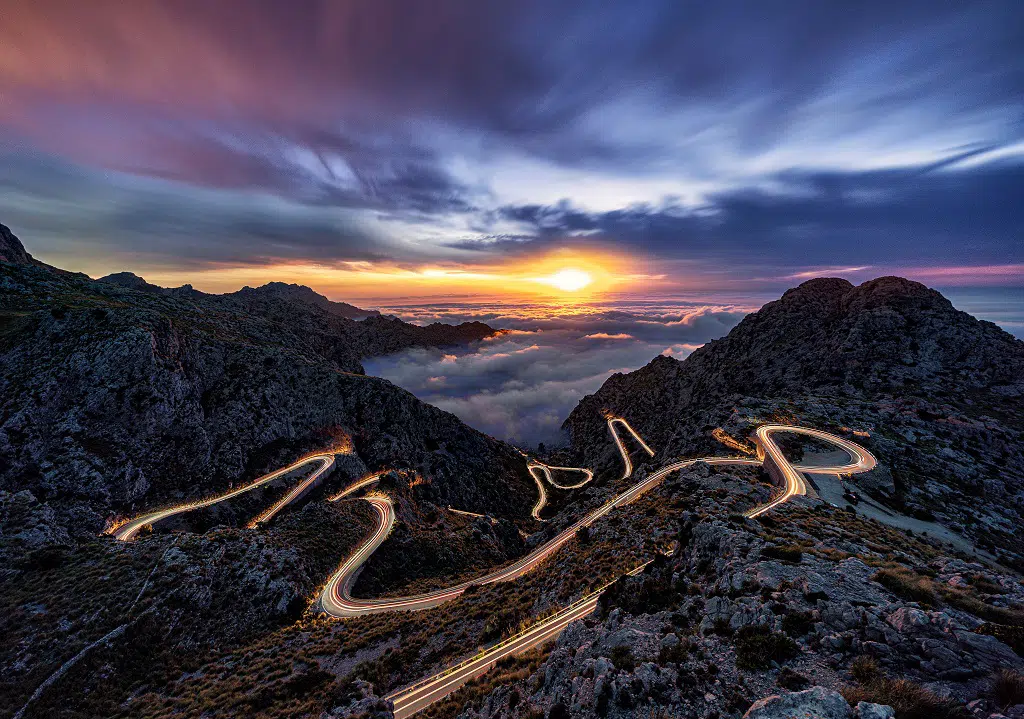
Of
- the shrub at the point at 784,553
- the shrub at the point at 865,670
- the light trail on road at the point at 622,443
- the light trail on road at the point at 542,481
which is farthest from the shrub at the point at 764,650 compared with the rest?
the light trail on road at the point at 622,443

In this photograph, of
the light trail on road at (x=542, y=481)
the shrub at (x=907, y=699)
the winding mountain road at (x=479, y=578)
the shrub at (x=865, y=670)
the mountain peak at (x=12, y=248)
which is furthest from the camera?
the mountain peak at (x=12, y=248)

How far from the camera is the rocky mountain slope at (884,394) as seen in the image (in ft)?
169

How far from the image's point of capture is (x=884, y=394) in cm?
9481

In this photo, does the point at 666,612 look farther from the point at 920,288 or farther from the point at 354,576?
the point at 920,288

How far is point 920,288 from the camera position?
126m

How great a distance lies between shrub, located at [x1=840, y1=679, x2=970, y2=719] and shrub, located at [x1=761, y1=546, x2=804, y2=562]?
9.45 meters

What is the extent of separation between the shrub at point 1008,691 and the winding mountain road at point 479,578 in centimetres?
1687

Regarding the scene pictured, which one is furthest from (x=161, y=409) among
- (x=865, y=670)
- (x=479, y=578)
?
(x=865, y=670)

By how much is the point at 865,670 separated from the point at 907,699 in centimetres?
193

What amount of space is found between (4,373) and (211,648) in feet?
250

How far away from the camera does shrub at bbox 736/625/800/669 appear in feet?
40.3

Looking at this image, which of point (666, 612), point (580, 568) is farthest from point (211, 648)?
point (666, 612)

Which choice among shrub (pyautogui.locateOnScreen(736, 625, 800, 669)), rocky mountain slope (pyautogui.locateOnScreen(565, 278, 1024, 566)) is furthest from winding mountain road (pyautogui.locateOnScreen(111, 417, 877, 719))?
shrub (pyautogui.locateOnScreen(736, 625, 800, 669))

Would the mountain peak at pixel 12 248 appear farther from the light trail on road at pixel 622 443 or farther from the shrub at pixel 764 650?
the light trail on road at pixel 622 443
